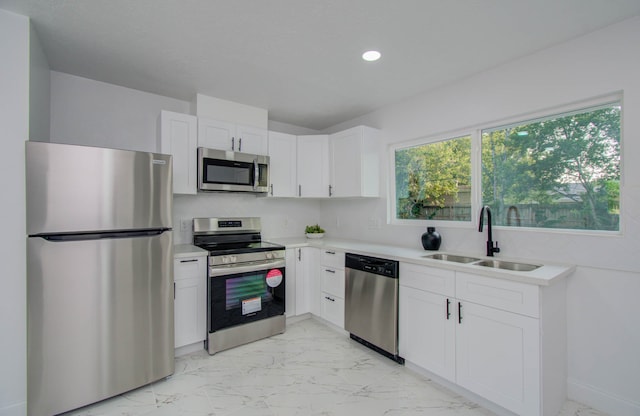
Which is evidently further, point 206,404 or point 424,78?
point 424,78

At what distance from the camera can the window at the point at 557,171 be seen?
205cm

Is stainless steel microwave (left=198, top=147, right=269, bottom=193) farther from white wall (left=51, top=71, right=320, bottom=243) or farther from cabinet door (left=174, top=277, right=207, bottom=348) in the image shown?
cabinet door (left=174, top=277, right=207, bottom=348)

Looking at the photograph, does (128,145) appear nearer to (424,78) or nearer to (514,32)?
(424,78)

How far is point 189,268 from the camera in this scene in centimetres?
266

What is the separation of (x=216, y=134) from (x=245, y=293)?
165 centimetres

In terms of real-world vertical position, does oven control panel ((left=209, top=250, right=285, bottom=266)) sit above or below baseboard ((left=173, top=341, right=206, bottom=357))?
above

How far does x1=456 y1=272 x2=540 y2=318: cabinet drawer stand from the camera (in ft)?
5.77

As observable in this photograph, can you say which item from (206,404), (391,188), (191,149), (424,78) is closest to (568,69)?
(424,78)

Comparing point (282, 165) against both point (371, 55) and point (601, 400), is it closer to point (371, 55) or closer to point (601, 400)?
point (371, 55)

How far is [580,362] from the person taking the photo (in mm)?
2062

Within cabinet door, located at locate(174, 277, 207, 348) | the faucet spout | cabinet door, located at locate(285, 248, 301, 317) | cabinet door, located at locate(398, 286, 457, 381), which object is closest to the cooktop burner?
cabinet door, located at locate(285, 248, 301, 317)

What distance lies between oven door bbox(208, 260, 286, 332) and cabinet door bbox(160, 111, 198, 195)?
0.89 m

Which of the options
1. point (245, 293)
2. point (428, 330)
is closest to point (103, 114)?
point (245, 293)

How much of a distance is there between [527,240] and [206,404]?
8.64 ft
